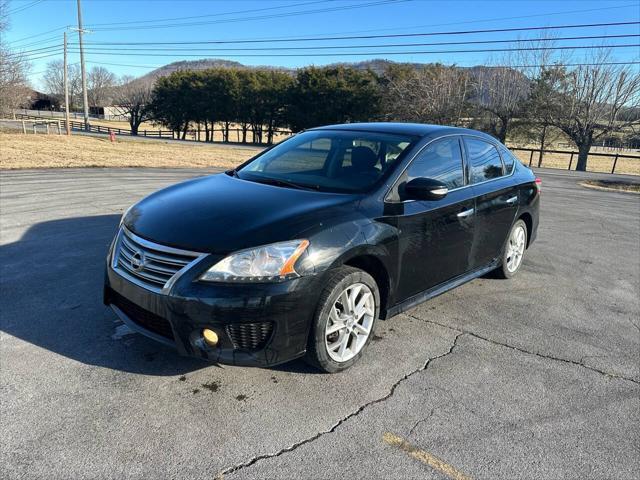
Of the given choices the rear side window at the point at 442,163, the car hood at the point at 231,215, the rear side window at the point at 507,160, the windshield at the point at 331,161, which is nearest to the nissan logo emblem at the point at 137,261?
the car hood at the point at 231,215

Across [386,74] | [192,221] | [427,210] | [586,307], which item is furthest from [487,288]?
[386,74]

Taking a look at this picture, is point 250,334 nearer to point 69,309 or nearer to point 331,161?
point 331,161

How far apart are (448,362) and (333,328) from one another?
98cm

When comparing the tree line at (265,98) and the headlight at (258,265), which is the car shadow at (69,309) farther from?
the tree line at (265,98)

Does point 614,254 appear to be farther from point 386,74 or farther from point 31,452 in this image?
point 386,74

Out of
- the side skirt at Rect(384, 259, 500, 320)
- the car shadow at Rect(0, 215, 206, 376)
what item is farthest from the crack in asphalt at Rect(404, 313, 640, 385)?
the car shadow at Rect(0, 215, 206, 376)

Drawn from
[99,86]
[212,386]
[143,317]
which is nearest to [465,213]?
[212,386]

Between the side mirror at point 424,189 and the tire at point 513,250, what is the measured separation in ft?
6.48

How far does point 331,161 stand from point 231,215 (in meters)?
1.33

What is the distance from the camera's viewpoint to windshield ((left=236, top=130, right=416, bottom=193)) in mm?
3762

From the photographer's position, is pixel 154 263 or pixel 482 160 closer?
pixel 154 263

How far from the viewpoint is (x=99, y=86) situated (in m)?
112

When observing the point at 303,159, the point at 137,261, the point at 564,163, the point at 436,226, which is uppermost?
the point at 303,159

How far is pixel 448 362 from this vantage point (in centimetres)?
352
